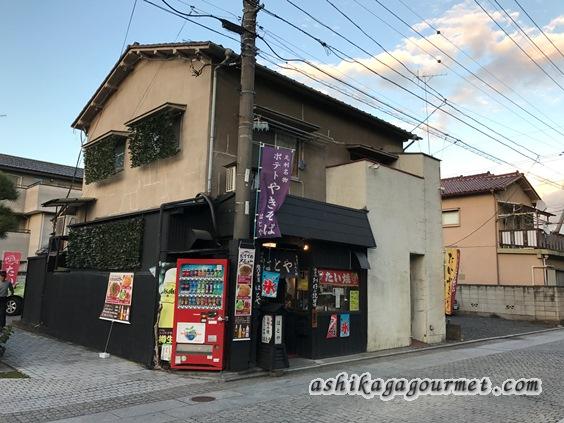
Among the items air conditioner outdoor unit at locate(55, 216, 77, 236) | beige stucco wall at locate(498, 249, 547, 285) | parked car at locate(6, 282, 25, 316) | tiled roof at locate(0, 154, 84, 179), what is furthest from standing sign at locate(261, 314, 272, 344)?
tiled roof at locate(0, 154, 84, 179)

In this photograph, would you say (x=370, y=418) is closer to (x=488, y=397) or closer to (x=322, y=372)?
(x=488, y=397)

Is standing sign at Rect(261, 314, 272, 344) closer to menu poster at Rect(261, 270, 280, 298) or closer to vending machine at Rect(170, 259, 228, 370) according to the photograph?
menu poster at Rect(261, 270, 280, 298)

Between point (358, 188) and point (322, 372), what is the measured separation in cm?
573

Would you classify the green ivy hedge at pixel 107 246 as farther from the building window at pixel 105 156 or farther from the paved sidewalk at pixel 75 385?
the paved sidewalk at pixel 75 385

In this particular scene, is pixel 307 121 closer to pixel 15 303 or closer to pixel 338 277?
pixel 338 277

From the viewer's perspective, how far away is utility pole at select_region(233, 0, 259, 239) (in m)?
10.4

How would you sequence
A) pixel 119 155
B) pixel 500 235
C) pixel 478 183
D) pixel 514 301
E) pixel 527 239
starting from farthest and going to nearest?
1. pixel 478 183
2. pixel 500 235
3. pixel 527 239
4. pixel 514 301
5. pixel 119 155

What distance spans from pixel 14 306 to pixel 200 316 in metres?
13.7

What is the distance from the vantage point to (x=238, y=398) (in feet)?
26.2

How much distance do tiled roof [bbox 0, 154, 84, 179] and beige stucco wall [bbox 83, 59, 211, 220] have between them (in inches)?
588

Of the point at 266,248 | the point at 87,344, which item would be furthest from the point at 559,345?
the point at 87,344

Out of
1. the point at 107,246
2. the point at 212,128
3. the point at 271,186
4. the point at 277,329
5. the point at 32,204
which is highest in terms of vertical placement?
the point at 32,204

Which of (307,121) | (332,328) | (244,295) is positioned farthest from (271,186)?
(307,121)

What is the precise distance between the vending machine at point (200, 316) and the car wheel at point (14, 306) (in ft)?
43.2
